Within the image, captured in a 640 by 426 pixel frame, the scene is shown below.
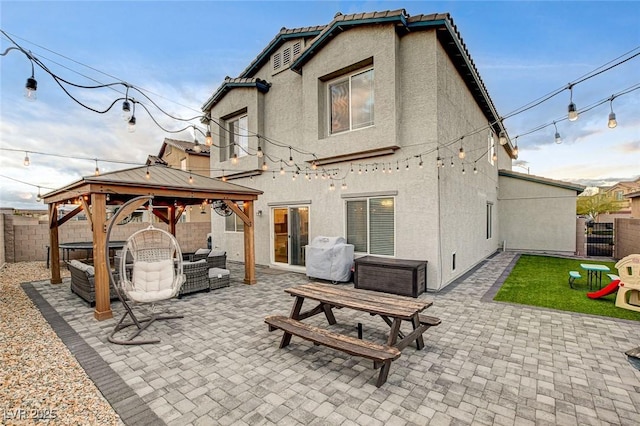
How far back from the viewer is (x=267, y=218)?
1010 cm

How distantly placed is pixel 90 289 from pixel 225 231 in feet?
20.0

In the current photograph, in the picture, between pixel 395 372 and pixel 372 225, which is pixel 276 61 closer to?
pixel 372 225

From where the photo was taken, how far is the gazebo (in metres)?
5.11

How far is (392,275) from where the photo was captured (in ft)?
21.2

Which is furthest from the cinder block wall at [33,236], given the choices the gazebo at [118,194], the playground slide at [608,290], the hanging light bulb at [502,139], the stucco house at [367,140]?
the playground slide at [608,290]

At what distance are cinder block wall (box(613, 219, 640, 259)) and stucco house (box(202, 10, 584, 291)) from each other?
15.4 feet

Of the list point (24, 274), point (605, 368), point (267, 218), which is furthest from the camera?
point (267, 218)

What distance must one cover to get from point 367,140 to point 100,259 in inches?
244

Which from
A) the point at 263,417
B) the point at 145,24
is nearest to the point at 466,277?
the point at 263,417

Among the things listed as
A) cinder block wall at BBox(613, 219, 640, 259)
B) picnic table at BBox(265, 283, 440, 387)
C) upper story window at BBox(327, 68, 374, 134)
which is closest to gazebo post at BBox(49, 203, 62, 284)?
picnic table at BBox(265, 283, 440, 387)

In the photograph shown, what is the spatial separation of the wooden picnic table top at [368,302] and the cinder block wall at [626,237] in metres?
11.4

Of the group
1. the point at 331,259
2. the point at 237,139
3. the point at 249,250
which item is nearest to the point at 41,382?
the point at 249,250

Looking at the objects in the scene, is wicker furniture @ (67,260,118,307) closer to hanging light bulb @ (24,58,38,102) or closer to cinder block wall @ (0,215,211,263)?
hanging light bulb @ (24,58,38,102)

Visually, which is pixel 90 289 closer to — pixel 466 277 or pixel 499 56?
pixel 466 277
